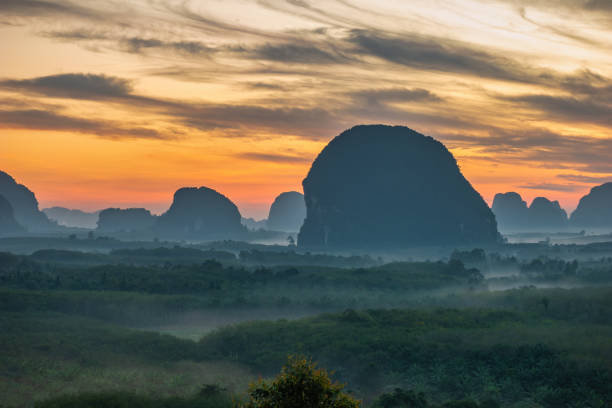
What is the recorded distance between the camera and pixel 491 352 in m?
77.9

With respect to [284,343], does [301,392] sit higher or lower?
higher

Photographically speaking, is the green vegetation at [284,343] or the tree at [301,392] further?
the green vegetation at [284,343]

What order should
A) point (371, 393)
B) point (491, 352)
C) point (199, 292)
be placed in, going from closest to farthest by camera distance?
point (371, 393)
point (491, 352)
point (199, 292)

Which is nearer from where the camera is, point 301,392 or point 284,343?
point 301,392

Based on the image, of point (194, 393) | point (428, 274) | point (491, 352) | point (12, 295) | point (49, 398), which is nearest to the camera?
point (49, 398)

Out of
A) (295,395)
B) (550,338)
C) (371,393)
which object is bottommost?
(371,393)

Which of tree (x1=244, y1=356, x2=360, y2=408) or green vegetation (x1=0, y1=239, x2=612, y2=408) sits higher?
tree (x1=244, y1=356, x2=360, y2=408)

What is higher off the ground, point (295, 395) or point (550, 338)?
point (295, 395)

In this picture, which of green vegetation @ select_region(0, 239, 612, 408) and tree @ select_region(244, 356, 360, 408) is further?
green vegetation @ select_region(0, 239, 612, 408)

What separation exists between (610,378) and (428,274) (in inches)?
4001

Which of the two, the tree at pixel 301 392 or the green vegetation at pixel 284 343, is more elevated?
the tree at pixel 301 392

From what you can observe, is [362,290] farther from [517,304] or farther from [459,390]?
[459,390]

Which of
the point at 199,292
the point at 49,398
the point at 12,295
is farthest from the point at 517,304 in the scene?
the point at 12,295

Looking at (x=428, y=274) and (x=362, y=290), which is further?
(x=428, y=274)
